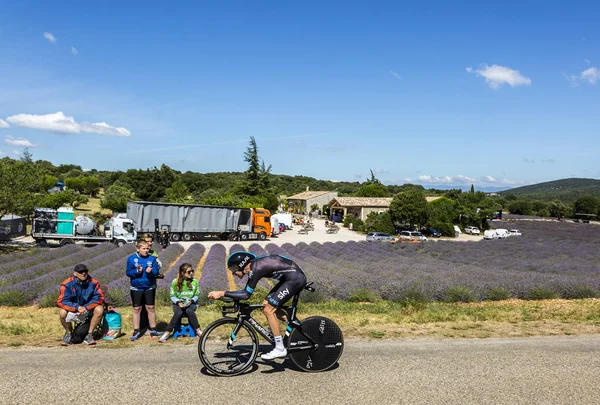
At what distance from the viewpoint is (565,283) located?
578 inches

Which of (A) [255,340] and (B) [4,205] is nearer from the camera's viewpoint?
(A) [255,340]

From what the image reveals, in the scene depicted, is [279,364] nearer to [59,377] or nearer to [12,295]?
[59,377]

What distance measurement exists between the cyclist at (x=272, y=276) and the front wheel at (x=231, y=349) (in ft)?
0.82

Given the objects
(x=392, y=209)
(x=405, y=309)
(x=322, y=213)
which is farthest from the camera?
(x=322, y=213)

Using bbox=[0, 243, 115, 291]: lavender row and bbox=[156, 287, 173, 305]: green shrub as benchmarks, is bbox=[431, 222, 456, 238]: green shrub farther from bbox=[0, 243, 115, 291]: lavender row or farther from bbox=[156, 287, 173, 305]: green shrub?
bbox=[156, 287, 173, 305]: green shrub

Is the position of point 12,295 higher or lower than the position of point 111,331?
lower

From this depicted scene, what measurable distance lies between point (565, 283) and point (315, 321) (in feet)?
41.2

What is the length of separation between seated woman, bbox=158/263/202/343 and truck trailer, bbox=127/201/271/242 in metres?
31.6

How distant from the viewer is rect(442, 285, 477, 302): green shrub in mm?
13426

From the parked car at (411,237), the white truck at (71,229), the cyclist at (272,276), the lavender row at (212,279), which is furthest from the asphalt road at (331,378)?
the parked car at (411,237)

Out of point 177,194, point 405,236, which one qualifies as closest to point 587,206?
point 405,236

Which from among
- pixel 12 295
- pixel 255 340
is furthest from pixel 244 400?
pixel 12 295

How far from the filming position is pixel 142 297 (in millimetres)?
7594

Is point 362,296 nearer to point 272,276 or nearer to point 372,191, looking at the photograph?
point 272,276
